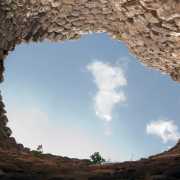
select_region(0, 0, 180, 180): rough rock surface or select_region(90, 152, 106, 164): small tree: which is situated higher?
select_region(0, 0, 180, 180): rough rock surface

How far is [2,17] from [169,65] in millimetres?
2986

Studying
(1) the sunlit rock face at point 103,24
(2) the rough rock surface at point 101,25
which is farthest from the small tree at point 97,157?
(1) the sunlit rock face at point 103,24

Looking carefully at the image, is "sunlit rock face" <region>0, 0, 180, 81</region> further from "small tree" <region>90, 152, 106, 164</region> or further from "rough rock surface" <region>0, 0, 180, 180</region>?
"small tree" <region>90, 152, 106, 164</region>

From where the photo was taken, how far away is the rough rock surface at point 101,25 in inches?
A: 214

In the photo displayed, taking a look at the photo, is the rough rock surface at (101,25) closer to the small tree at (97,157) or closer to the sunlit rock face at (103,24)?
the sunlit rock face at (103,24)

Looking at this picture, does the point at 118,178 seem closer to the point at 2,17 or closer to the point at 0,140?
the point at 0,140

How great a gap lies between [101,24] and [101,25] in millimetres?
48

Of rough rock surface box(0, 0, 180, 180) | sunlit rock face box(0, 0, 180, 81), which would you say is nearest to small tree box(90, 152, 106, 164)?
rough rock surface box(0, 0, 180, 180)

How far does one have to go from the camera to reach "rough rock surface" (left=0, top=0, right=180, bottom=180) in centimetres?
543

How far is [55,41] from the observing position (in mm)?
7688

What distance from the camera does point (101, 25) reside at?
7199 millimetres

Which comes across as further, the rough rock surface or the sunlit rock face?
the sunlit rock face

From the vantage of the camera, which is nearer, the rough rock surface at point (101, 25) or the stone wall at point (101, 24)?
the rough rock surface at point (101, 25)

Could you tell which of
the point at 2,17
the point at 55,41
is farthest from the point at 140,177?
the point at 55,41
